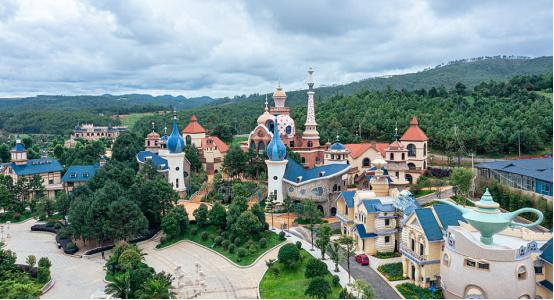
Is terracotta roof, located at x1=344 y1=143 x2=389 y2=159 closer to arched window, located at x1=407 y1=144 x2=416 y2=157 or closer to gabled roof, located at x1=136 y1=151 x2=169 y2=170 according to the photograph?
arched window, located at x1=407 y1=144 x2=416 y2=157

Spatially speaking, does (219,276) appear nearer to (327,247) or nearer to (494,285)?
(327,247)

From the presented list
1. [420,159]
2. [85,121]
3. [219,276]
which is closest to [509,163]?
[420,159]

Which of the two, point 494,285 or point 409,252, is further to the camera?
point 409,252

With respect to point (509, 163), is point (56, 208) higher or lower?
lower

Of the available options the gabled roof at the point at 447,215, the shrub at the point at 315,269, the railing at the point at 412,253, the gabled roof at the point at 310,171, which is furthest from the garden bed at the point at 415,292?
the gabled roof at the point at 310,171

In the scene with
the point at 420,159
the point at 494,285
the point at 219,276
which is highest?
the point at 420,159

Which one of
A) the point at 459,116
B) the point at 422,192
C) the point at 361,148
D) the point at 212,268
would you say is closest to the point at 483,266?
the point at 212,268

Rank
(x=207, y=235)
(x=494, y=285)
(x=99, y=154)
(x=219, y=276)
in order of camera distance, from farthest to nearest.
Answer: (x=99, y=154) → (x=207, y=235) → (x=219, y=276) → (x=494, y=285)

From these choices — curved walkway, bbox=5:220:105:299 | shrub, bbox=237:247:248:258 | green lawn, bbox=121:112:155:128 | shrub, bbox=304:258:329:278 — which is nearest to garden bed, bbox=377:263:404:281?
shrub, bbox=304:258:329:278

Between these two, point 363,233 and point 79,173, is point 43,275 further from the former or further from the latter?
point 79,173
